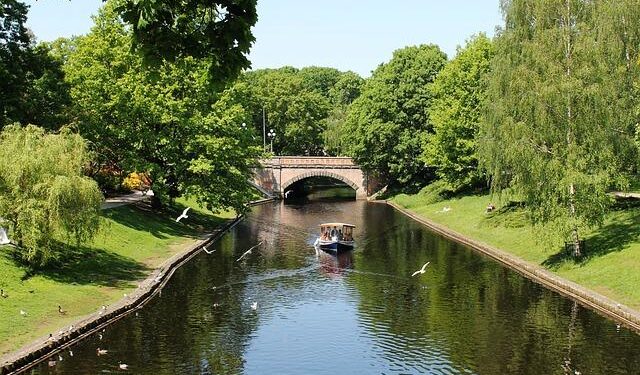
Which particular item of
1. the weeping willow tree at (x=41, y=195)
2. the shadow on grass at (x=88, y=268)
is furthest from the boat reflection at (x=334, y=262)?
the weeping willow tree at (x=41, y=195)

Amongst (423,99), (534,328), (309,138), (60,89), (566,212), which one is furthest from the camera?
(309,138)

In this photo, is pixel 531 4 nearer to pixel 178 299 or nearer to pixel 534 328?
pixel 534 328

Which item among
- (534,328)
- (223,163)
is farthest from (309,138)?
(534,328)

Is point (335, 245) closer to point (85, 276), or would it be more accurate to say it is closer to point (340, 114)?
point (85, 276)

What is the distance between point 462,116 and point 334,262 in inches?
1404

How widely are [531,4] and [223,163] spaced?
3131cm

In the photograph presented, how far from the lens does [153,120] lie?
6406cm

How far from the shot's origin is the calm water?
96.6 feet

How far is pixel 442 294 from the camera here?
42938 mm

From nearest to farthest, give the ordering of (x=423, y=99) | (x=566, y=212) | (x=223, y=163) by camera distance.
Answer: (x=566, y=212) < (x=223, y=163) < (x=423, y=99)

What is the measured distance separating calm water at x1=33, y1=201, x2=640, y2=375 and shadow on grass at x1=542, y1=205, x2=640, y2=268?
3.49 metres


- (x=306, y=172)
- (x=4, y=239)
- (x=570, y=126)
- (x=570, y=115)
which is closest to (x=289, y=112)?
(x=306, y=172)

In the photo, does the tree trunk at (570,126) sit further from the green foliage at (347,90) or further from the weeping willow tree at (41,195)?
the green foliage at (347,90)

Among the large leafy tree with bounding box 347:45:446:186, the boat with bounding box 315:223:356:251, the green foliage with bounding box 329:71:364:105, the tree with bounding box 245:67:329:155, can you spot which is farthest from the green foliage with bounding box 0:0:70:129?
the green foliage with bounding box 329:71:364:105
